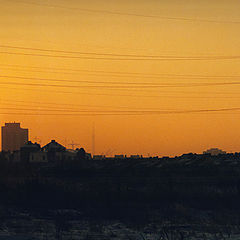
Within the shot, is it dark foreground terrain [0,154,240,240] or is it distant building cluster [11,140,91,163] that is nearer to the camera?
dark foreground terrain [0,154,240,240]

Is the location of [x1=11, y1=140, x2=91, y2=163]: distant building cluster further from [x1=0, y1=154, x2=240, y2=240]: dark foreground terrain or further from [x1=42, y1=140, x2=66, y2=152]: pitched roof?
[x1=0, y1=154, x2=240, y2=240]: dark foreground terrain

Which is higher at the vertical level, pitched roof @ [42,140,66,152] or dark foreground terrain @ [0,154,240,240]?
pitched roof @ [42,140,66,152]

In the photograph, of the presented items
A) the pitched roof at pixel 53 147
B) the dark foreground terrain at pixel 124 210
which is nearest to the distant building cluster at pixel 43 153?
the pitched roof at pixel 53 147

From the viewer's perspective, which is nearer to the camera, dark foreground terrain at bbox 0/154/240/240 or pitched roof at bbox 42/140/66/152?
dark foreground terrain at bbox 0/154/240/240

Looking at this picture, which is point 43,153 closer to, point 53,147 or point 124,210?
point 53,147

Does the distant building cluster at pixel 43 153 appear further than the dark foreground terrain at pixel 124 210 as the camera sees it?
Yes

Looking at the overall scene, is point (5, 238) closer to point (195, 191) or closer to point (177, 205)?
point (177, 205)

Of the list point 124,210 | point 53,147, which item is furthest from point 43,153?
point 124,210

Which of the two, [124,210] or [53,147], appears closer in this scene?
[124,210]

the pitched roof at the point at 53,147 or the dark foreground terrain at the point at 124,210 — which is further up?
the pitched roof at the point at 53,147

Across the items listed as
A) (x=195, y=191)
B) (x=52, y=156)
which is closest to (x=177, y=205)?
(x=195, y=191)

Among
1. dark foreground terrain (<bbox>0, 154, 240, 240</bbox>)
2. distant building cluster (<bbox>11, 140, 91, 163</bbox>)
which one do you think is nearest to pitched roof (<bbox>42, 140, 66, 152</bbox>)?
distant building cluster (<bbox>11, 140, 91, 163</bbox>)

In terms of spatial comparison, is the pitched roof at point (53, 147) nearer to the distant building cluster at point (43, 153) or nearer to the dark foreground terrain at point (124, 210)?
the distant building cluster at point (43, 153)

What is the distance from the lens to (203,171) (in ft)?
261
